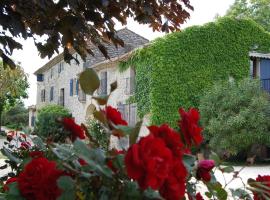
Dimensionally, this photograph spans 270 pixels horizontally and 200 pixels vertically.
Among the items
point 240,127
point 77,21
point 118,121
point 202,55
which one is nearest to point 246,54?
point 202,55

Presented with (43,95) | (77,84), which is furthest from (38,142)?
(43,95)

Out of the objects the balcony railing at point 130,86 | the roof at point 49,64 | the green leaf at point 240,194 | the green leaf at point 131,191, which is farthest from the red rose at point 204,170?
the roof at point 49,64

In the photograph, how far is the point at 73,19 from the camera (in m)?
2.96

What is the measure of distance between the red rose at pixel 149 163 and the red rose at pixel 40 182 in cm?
28

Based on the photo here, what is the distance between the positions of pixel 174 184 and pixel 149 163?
0.40ft

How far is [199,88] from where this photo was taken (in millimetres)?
19016

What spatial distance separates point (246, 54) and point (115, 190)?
19464 millimetres

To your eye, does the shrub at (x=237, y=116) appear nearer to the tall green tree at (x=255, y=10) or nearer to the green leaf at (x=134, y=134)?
the green leaf at (x=134, y=134)

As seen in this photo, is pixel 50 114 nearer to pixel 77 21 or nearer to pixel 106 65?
pixel 106 65

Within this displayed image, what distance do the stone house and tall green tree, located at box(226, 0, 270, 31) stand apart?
11.5m

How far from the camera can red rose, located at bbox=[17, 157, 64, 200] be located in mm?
1106

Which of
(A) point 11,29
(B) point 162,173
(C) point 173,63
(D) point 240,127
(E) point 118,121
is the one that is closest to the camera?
(B) point 162,173

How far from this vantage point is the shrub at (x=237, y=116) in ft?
50.8

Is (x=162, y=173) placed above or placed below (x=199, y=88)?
below
